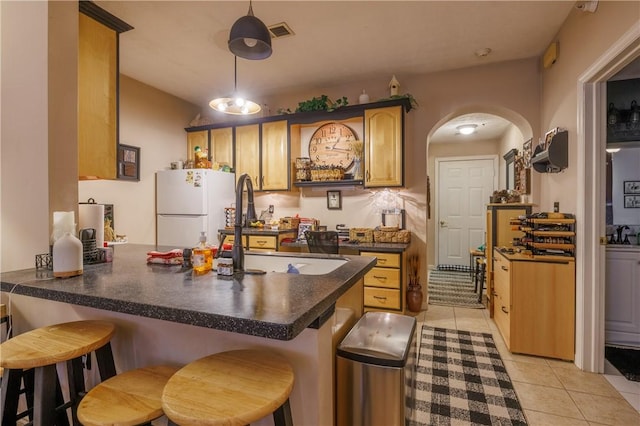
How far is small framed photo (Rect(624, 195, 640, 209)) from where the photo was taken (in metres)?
3.00

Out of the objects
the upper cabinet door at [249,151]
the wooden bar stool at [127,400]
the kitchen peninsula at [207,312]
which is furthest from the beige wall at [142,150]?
the wooden bar stool at [127,400]

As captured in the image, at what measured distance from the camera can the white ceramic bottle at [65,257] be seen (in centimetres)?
134

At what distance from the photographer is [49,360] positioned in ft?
3.59

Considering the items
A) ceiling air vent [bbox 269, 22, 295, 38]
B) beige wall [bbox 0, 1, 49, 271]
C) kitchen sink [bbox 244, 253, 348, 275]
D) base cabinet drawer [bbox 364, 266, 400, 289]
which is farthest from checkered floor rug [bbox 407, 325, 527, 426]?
ceiling air vent [bbox 269, 22, 295, 38]

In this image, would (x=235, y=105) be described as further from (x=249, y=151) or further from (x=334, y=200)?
(x=334, y=200)

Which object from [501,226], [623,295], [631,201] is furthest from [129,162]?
[631,201]

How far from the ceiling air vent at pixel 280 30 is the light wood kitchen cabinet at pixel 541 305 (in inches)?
111

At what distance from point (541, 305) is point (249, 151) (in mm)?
3727

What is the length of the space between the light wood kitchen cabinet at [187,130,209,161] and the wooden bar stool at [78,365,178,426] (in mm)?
3965

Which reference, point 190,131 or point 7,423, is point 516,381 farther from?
point 190,131

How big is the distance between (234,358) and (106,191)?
3418 mm

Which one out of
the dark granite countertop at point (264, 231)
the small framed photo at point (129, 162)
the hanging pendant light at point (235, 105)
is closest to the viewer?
the hanging pendant light at point (235, 105)

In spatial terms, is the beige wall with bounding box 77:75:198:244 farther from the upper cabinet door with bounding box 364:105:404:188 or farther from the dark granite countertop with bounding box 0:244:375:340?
the dark granite countertop with bounding box 0:244:375:340

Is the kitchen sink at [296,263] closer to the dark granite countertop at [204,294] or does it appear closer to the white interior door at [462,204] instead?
the dark granite countertop at [204,294]
